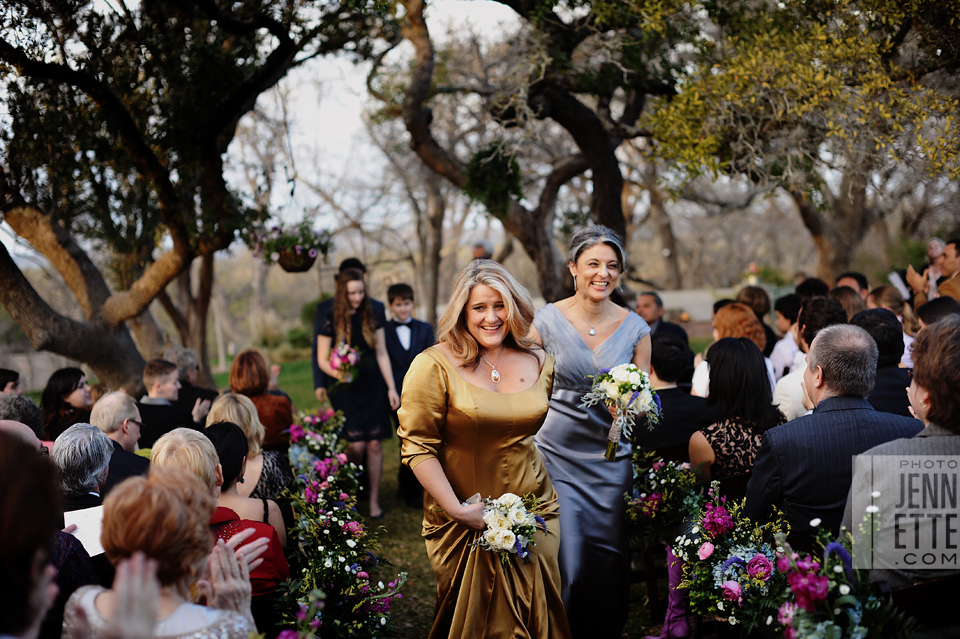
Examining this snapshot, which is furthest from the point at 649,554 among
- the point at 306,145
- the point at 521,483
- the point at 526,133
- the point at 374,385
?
the point at 306,145

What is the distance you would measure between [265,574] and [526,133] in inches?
191

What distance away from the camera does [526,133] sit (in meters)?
6.74

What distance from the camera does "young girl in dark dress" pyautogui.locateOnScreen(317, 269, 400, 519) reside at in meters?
6.71

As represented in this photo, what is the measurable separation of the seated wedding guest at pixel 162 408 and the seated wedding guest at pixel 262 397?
0.36 m

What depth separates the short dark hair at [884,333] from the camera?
4.25 metres

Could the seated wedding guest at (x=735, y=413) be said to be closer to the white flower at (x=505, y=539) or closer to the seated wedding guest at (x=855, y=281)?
the white flower at (x=505, y=539)

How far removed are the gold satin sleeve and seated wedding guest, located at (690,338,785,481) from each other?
1.51 m

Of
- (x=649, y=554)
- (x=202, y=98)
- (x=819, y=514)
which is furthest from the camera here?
(x=202, y=98)

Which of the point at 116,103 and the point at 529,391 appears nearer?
the point at 529,391

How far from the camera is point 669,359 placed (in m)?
4.54

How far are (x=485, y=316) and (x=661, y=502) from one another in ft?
4.81

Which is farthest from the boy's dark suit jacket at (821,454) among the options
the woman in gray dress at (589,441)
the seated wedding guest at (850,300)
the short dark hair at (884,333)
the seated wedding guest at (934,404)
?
the seated wedding guest at (850,300)

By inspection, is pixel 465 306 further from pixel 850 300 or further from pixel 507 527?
pixel 850 300

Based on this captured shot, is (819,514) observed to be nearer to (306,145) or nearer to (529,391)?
(529,391)
